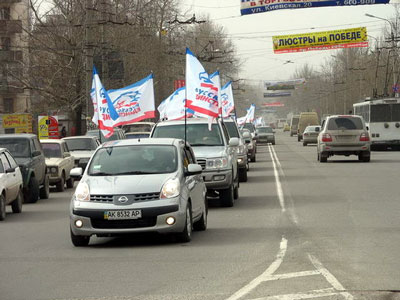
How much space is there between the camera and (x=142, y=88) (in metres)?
26.7

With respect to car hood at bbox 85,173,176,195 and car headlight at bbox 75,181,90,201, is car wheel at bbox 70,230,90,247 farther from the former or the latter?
car hood at bbox 85,173,176,195

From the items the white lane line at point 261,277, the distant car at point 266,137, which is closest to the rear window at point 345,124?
the white lane line at point 261,277

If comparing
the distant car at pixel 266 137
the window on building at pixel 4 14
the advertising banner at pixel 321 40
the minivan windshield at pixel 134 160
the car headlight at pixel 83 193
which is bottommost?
the distant car at pixel 266 137

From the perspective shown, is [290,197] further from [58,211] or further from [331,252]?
[331,252]

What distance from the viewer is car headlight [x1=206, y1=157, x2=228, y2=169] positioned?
18641 mm

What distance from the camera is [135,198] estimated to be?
40.8 feet

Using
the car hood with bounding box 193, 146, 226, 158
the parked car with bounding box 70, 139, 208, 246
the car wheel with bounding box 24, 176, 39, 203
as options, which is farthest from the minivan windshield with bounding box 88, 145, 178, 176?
the car wheel with bounding box 24, 176, 39, 203

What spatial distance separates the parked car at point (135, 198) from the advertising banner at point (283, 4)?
80.1 feet

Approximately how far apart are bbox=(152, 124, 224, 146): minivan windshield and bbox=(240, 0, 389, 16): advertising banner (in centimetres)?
1779

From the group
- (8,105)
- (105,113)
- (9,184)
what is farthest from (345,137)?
(8,105)

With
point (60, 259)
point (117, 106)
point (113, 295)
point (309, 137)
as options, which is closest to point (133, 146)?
point (60, 259)

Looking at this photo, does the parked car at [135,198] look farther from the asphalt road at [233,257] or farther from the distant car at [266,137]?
the distant car at [266,137]

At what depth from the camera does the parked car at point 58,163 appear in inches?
1055

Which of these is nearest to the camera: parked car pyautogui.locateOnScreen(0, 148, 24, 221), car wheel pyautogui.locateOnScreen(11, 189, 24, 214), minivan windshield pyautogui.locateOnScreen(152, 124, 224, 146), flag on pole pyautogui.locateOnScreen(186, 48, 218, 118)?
parked car pyautogui.locateOnScreen(0, 148, 24, 221)
